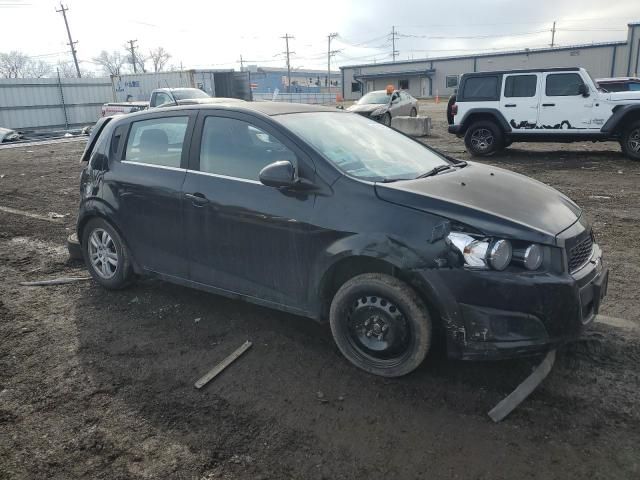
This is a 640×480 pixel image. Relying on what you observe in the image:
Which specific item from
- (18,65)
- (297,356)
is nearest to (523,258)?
(297,356)

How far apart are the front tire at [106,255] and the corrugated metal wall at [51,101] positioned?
27353mm

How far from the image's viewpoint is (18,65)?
8444 cm

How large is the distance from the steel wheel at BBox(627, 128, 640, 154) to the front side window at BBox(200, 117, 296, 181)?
10.4 metres

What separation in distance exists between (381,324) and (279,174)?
116cm

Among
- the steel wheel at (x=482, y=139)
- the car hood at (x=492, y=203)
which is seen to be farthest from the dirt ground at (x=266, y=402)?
the steel wheel at (x=482, y=139)

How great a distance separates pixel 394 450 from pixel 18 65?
10010 cm

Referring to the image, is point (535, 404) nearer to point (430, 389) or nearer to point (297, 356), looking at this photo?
point (430, 389)

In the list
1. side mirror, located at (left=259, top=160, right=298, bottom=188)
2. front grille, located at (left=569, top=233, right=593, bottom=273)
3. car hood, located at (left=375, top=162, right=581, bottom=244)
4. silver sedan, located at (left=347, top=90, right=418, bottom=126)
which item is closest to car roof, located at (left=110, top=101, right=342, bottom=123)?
side mirror, located at (left=259, top=160, right=298, bottom=188)

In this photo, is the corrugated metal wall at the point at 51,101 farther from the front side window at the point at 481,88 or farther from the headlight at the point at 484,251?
the headlight at the point at 484,251

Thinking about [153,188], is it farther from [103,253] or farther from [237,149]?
[103,253]

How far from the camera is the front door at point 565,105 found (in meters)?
11.5

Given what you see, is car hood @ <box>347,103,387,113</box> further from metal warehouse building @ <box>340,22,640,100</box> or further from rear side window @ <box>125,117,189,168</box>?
metal warehouse building @ <box>340,22,640,100</box>

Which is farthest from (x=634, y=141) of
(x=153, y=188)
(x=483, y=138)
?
(x=153, y=188)

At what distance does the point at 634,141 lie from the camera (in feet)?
36.8
